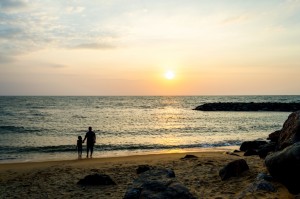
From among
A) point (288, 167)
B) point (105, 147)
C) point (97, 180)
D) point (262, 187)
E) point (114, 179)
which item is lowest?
point (105, 147)

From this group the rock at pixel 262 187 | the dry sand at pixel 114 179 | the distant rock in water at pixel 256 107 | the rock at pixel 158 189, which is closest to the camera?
the rock at pixel 158 189

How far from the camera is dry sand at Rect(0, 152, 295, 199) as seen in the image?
35.5ft

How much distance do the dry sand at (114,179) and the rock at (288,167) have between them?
0.96 feet

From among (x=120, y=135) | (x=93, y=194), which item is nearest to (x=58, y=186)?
(x=93, y=194)

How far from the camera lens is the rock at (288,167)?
27.5 feet

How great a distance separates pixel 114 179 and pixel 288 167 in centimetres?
772

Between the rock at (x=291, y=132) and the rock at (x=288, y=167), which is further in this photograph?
the rock at (x=291, y=132)

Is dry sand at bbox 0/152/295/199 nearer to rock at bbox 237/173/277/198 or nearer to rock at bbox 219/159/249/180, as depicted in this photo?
rock at bbox 237/173/277/198

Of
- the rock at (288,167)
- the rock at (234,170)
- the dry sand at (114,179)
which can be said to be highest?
the rock at (288,167)

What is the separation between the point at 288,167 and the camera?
869cm

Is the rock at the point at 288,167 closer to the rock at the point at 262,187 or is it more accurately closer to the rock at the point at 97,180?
the rock at the point at 262,187

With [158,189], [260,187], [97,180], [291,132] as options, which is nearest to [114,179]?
[97,180]

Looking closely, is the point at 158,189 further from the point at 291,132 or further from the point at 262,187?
the point at 291,132

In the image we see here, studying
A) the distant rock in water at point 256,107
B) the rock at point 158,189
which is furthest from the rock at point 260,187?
the distant rock in water at point 256,107
